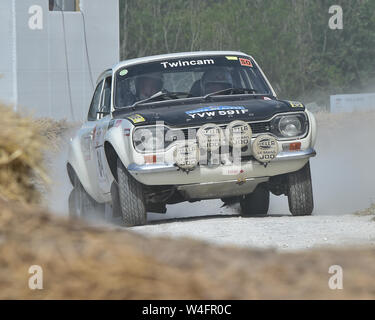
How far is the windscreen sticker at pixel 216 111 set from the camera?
8.42 m

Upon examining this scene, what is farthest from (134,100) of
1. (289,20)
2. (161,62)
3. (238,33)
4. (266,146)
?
(289,20)

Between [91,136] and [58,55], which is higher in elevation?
[58,55]

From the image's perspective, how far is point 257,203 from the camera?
32.9 ft

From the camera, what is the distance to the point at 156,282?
2.33 meters

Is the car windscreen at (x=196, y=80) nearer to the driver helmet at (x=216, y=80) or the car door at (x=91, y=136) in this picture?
the driver helmet at (x=216, y=80)

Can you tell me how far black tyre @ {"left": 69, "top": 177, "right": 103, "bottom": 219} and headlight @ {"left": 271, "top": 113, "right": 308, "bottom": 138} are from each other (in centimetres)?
262

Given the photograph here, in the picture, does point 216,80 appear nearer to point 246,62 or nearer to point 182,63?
point 182,63

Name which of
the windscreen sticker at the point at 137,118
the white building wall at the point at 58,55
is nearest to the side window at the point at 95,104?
the windscreen sticker at the point at 137,118

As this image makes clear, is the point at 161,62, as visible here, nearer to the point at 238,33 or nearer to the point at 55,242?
the point at 55,242

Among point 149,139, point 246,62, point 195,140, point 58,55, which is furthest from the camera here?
point 58,55

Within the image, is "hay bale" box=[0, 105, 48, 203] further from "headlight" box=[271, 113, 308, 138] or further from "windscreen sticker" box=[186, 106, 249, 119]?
"headlight" box=[271, 113, 308, 138]

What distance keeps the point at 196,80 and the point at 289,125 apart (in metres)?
1.49

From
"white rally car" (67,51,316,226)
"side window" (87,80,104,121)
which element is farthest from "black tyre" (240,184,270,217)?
"side window" (87,80,104,121)

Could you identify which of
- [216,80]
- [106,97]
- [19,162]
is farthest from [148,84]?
[19,162]
